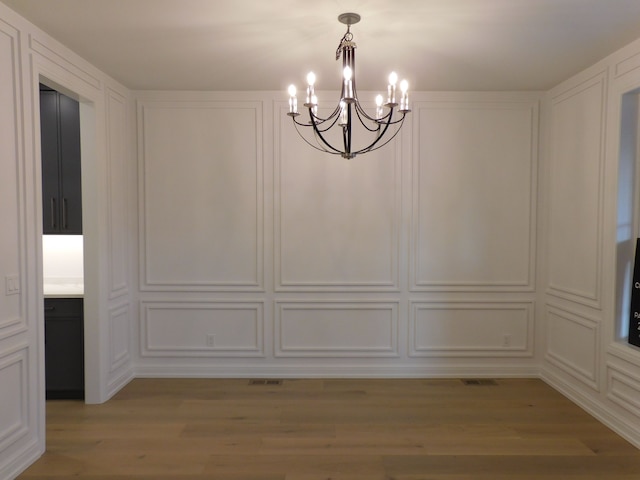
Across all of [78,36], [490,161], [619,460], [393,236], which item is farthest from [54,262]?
[619,460]

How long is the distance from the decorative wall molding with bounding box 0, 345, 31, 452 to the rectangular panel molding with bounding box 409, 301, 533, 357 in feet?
10.6

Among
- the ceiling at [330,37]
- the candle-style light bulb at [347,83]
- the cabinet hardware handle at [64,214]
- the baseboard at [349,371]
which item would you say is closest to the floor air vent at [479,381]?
the baseboard at [349,371]

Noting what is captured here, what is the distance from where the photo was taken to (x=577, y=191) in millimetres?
3807

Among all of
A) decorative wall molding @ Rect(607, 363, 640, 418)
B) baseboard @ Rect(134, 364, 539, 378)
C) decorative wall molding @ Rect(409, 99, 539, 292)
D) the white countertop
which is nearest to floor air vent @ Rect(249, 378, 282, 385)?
baseboard @ Rect(134, 364, 539, 378)

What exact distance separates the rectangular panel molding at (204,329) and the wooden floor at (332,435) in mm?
335

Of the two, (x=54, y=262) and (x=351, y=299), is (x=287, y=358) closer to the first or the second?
(x=351, y=299)

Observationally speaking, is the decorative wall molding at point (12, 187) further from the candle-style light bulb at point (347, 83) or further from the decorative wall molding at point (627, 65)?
the decorative wall molding at point (627, 65)

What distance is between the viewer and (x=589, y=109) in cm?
365

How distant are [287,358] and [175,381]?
1112mm

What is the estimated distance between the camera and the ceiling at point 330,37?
8.62ft

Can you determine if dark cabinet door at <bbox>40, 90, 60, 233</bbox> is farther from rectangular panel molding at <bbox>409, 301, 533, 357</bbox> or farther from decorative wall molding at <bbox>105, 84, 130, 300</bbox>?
rectangular panel molding at <bbox>409, 301, 533, 357</bbox>

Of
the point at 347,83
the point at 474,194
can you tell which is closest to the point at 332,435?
the point at 347,83

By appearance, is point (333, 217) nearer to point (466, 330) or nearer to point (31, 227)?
point (466, 330)

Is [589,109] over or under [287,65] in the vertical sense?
under
